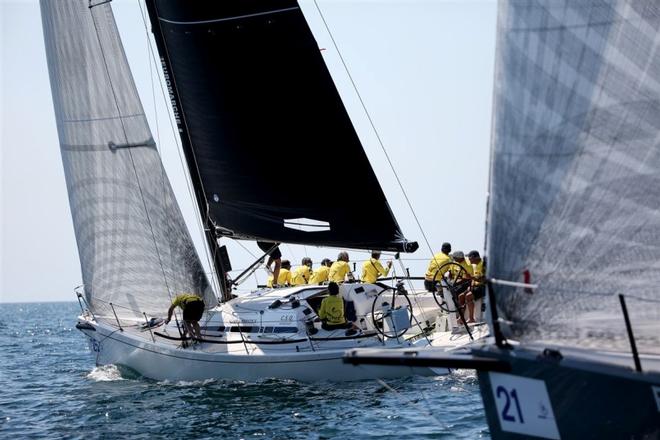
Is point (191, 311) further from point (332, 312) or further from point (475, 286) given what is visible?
point (475, 286)

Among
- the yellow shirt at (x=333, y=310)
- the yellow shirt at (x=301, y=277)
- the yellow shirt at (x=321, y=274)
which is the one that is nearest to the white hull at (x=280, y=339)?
the yellow shirt at (x=333, y=310)

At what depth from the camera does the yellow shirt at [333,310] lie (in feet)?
44.5

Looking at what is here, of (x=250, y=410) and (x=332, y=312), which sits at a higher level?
(x=332, y=312)

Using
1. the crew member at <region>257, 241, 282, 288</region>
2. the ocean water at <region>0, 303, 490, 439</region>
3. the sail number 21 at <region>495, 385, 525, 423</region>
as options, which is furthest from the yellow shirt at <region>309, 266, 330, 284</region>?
the sail number 21 at <region>495, 385, 525, 423</region>

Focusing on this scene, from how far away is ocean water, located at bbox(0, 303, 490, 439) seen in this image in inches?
404

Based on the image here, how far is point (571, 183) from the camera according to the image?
629cm

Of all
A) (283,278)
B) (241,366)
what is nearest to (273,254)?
(283,278)

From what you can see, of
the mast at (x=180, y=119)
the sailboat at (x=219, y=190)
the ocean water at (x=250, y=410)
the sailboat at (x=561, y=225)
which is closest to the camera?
the sailboat at (x=561, y=225)

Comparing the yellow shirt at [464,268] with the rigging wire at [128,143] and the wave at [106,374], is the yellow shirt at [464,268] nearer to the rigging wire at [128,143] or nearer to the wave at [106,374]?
the rigging wire at [128,143]

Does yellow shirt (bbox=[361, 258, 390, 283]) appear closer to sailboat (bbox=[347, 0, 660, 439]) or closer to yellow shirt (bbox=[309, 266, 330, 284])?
yellow shirt (bbox=[309, 266, 330, 284])

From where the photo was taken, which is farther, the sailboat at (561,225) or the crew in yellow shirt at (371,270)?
the crew in yellow shirt at (371,270)

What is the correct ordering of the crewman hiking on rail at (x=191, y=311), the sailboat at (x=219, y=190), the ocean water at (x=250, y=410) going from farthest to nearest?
the crewman hiking on rail at (x=191, y=311) < the sailboat at (x=219, y=190) < the ocean water at (x=250, y=410)

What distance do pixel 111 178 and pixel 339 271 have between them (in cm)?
424

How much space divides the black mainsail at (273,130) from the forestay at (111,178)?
3.82ft
